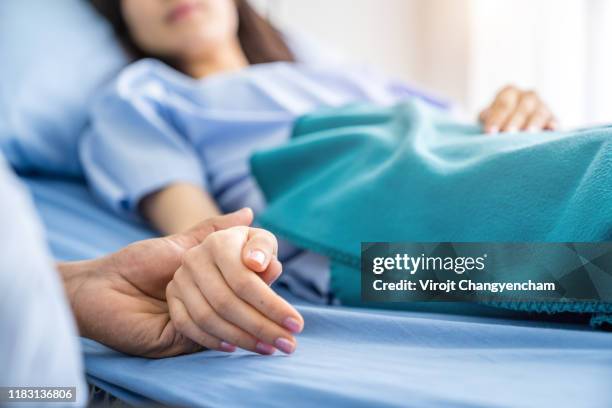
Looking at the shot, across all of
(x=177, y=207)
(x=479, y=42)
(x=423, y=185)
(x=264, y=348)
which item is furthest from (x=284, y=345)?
(x=479, y=42)

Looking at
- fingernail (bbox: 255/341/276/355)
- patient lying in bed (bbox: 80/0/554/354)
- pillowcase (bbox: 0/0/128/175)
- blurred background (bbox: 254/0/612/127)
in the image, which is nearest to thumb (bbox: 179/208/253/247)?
fingernail (bbox: 255/341/276/355)

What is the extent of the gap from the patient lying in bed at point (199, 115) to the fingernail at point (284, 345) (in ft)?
0.79

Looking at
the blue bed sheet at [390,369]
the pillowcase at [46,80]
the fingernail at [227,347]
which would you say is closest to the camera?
the blue bed sheet at [390,369]

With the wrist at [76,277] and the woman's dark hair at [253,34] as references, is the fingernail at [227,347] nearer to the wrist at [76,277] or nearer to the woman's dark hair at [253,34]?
the wrist at [76,277]

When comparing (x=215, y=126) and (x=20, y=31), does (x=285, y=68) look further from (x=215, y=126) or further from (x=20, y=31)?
(x=20, y=31)

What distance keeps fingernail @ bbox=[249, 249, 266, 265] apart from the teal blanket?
199 mm

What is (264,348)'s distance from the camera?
0.49 meters

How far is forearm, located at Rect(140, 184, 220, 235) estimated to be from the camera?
0.86 meters

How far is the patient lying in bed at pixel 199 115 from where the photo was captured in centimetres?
89

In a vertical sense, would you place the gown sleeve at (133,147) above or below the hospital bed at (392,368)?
above

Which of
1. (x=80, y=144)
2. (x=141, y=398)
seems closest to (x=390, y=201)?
(x=141, y=398)

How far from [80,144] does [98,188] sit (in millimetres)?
139

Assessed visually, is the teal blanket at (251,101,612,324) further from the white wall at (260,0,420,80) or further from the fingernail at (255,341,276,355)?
→ the white wall at (260,0,420,80)

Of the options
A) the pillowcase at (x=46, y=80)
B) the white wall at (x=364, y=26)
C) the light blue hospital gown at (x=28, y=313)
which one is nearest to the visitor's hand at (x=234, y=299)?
the light blue hospital gown at (x=28, y=313)
